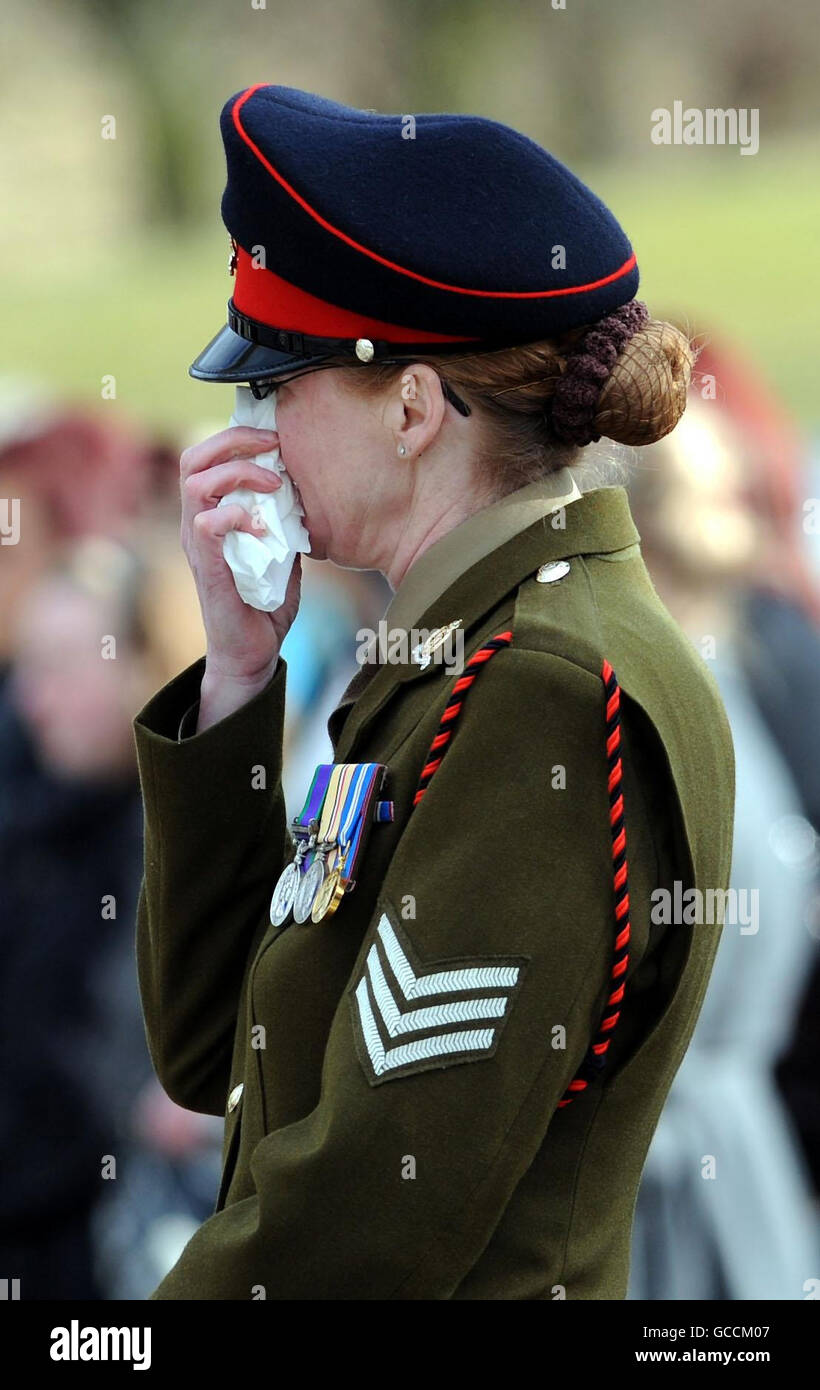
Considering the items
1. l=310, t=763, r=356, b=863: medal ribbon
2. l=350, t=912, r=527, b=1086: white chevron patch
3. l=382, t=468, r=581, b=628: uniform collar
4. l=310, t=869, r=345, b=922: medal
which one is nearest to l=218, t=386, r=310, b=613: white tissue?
l=382, t=468, r=581, b=628: uniform collar

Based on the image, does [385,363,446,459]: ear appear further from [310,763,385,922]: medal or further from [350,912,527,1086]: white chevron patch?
[350,912,527,1086]: white chevron patch

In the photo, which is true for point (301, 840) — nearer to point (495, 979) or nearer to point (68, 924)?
point (495, 979)

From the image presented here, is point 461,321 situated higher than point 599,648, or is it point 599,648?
point 461,321

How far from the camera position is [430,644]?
6.16 ft

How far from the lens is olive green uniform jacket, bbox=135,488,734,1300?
5.22ft

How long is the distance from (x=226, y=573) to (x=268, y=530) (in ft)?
0.32

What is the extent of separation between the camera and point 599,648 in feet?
5.53

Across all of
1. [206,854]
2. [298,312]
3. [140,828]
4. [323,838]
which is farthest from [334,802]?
[140,828]

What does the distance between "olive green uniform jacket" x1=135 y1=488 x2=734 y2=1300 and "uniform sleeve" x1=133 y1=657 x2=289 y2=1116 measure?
0.12 meters

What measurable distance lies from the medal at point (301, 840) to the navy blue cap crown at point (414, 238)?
0.44 m

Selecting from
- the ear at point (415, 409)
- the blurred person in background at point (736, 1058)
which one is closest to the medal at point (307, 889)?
the ear at point (415, 409)

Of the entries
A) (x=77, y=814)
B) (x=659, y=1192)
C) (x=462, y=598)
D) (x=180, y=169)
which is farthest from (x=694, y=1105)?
(x=180, y=169)

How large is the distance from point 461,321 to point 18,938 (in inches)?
120
